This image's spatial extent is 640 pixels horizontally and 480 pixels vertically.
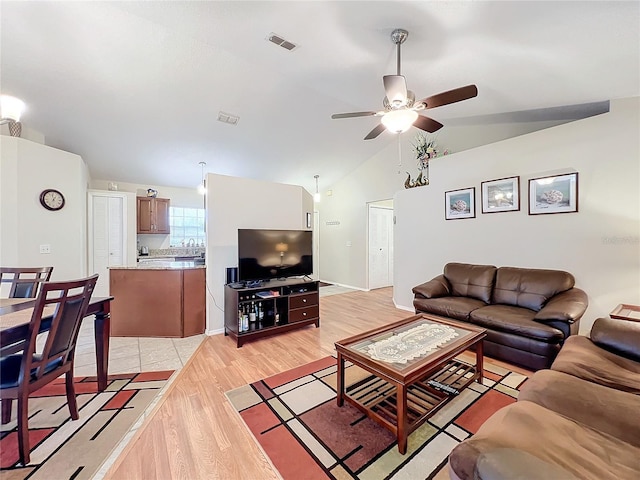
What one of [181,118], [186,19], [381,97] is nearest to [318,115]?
[381,97]

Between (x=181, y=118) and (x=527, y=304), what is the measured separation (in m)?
5.16

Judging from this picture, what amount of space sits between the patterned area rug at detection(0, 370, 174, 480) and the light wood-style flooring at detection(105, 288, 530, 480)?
0.49 ft

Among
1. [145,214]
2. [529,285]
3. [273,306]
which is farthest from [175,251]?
[529,285]

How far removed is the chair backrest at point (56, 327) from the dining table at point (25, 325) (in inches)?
2.5

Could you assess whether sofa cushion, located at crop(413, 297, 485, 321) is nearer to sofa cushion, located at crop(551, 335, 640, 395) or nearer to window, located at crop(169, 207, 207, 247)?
sofa cushion, located at crop(551, 335, 640, 395)

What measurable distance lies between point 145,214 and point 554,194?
7.14 meters

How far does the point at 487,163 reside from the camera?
12.7 ft

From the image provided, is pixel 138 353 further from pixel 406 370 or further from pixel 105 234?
pixel 105 234

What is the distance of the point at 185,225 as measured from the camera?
22.2ft

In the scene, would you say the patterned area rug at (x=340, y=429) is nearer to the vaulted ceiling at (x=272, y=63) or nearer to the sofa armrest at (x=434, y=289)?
the sofa armrest at (x=434, y=289)

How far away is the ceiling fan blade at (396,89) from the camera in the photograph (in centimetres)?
207

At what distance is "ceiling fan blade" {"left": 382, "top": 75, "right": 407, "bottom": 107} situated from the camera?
2070mm

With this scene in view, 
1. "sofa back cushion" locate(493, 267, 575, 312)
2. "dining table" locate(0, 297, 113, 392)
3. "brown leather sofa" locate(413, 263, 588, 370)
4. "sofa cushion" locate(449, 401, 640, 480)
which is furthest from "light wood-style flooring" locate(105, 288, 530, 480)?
"sofa cushion" locate(449, 401, 640, 480)

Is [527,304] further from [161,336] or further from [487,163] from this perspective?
[161,336]
